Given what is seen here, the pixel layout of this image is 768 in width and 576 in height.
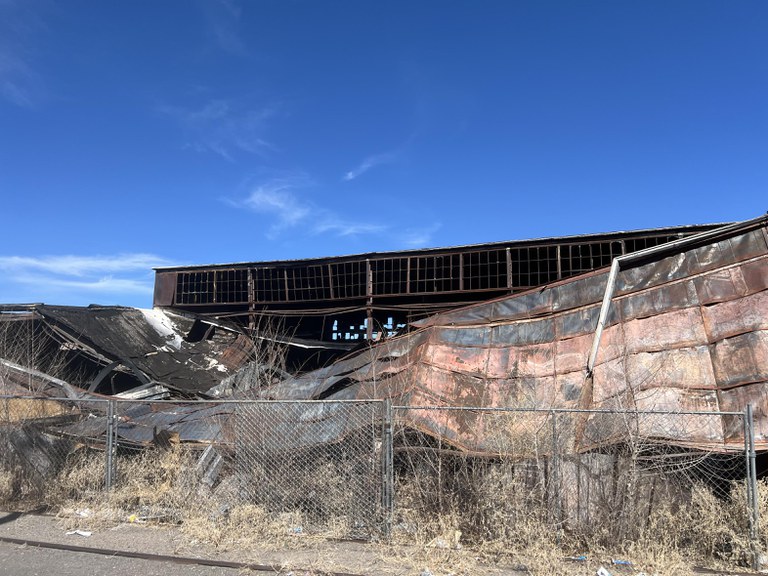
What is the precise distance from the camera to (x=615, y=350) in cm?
919

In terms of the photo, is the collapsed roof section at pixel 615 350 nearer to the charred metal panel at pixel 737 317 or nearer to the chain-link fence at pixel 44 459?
the charred metal panel at pixel 737 317

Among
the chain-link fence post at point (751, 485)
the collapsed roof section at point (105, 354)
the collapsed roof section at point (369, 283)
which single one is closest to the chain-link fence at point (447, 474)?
the chain-link fence post at point (751, 485)

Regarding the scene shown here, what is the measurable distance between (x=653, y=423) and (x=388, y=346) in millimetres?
5658

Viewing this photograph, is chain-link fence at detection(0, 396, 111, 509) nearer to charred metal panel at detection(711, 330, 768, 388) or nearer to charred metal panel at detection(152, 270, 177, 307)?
charred metal panel at detection(711, 330, 768, 388)

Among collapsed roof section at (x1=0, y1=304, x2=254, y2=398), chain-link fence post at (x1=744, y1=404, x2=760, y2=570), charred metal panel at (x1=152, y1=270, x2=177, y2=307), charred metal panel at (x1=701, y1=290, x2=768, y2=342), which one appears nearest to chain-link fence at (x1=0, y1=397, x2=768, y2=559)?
chain-link fence post at (x1=744, y1=404, x2=760, y2=570)

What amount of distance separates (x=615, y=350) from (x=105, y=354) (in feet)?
49.2

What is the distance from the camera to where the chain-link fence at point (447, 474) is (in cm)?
645

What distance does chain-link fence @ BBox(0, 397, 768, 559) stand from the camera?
21.2 feet

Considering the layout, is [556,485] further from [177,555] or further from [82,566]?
[82,566]

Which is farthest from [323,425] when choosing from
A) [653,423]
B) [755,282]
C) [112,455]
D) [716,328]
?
[755,282]

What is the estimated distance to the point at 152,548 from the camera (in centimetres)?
670

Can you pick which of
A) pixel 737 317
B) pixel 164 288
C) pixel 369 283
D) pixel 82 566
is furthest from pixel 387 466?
pixel 164 288

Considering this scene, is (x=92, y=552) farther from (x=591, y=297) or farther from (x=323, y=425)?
(x=591, y=297)

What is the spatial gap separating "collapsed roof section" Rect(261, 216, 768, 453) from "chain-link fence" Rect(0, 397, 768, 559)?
199 mm
